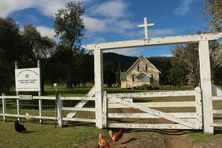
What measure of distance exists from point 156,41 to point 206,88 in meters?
2.34

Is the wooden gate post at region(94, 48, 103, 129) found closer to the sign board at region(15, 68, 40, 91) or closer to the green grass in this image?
the green grass

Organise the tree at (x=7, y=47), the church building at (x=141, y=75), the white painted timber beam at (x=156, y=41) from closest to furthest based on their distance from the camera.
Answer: the white painted timber beam at (x=156, y=41) → the tree at (x=7, y=47) → the church building at (x=141, y=75)

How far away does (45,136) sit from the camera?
1188 centimetres

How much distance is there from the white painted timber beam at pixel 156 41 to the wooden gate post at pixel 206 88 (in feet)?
A: 0.81

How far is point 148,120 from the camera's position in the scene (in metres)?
15.5

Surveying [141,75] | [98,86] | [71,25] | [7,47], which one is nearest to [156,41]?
[98,86]

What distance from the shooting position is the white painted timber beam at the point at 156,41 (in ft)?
38.1

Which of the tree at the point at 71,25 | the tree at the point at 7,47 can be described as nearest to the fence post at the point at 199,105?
the tree at the point at 7,47

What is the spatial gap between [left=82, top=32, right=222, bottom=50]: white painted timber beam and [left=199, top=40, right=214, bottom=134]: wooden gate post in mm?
245

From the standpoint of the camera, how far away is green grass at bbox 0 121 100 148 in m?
10.8

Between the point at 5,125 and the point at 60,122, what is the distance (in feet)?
8.70

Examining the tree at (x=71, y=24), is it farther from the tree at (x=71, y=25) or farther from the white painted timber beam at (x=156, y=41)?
the white painted timber beam at (x=156, y=41)

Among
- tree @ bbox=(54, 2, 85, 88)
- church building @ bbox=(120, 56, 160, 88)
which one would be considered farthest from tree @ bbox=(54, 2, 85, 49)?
church building @ bbox=(120, 56, 160, 88)

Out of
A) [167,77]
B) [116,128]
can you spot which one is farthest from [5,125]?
[167,77]
